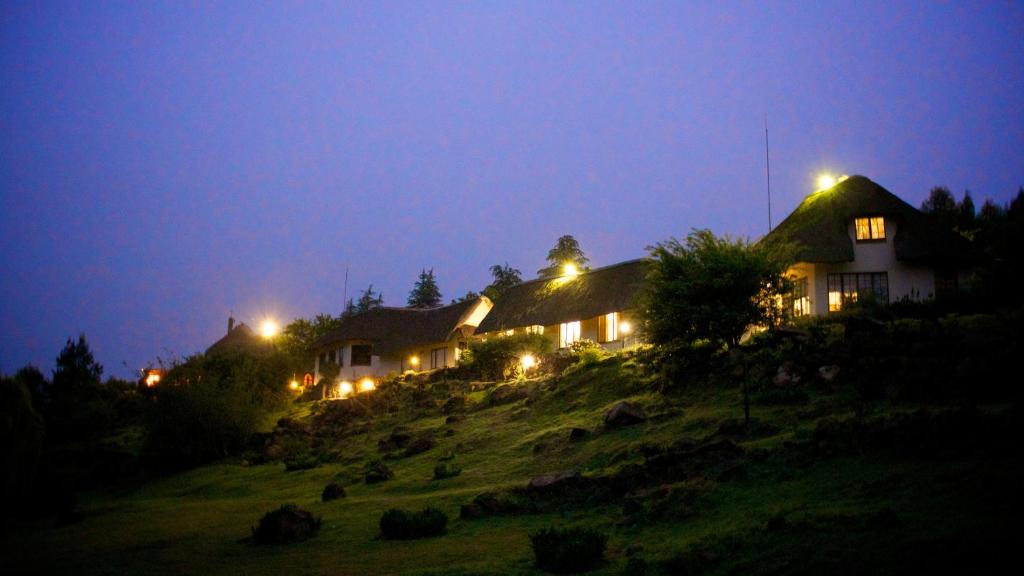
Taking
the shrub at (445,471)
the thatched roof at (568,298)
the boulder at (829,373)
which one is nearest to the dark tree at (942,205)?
the thatched roof at (568,298)

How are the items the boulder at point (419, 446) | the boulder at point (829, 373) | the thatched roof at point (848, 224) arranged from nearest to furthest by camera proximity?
the boulder at point (829, 373)
the boulder at point (419, 446)
the thatched roof at point (848, 224)

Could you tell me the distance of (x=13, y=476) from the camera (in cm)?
2080

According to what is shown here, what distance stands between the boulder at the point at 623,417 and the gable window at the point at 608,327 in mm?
20179

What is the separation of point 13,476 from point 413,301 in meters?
61.0

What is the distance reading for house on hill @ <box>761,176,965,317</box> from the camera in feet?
108

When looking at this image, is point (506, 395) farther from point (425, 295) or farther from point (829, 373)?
point (425, 295)

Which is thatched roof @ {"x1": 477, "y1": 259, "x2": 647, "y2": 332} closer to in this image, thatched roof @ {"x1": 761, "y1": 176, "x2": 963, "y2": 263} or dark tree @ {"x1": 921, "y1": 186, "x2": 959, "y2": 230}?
thatched roof @ {"x1": 761, "y1": 176, "x2": 963, "y2": 263}

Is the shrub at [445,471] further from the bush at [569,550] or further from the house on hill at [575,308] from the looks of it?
the house on hill at [575,308]

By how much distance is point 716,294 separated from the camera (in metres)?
23.0

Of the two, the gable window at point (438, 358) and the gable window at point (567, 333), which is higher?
the gable window at point (567, 333)

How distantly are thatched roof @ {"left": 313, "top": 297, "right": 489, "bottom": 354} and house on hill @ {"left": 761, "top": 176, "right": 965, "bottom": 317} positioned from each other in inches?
988

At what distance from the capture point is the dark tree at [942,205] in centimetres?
4653

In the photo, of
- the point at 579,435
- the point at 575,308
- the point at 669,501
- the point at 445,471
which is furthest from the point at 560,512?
the point at 575,308

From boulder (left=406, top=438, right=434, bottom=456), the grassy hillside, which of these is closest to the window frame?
the grassy hillside
